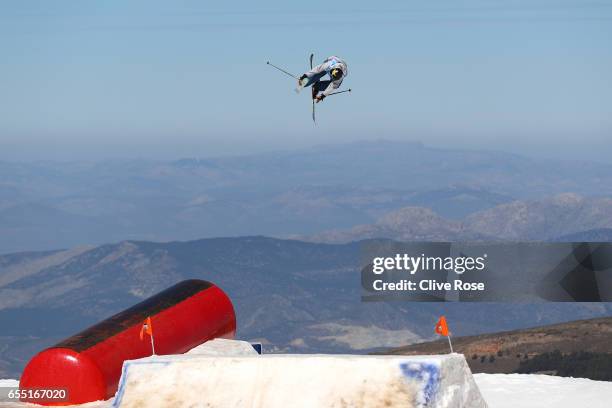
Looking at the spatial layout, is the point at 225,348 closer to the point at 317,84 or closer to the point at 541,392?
the point at 317,84

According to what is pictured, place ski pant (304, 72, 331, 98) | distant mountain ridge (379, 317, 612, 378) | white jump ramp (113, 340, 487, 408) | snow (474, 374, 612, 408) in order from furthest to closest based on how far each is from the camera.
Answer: distant mountain ridge (379, 317, 612, 378) < ski pant (304, 72, 331, 98) < snow (474, 374, 612, 408) < white jump ramp (113, 340, 487, 408)

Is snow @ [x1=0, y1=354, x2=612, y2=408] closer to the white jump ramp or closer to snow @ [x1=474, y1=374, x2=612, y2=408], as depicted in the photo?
snow @ [x1=474, y1=374, x2=612, y2=408]

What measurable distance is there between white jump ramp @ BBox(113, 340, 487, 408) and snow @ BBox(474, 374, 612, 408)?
10.2m

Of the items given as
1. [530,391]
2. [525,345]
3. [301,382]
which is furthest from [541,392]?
[525,345]

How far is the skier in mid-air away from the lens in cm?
3872

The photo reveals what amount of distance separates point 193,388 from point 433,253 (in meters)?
19.9

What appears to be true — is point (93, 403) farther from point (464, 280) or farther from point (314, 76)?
point (464, 280)

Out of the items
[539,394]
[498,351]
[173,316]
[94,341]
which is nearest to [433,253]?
[539,394]

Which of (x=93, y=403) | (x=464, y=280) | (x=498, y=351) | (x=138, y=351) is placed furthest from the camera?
(x=498, y=351)

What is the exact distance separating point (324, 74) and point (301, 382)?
1577 cm

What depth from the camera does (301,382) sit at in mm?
25250

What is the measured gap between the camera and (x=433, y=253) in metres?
44.4

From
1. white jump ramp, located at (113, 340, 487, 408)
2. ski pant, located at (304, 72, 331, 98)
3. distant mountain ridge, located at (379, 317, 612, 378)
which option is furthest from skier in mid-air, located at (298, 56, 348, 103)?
distant mountain ridge, located at (379, 317, 612, 378)

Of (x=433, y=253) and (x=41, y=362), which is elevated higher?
(x=433, y=253)
